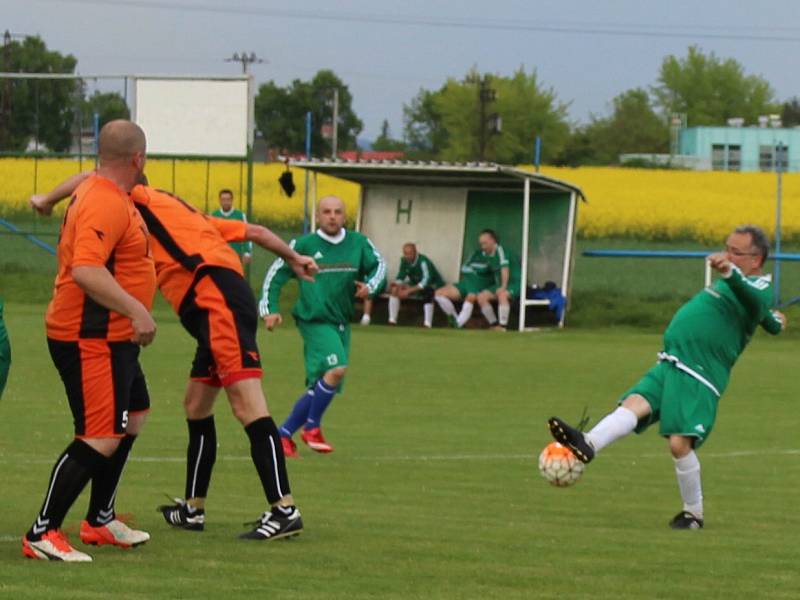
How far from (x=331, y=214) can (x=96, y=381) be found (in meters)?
6.26

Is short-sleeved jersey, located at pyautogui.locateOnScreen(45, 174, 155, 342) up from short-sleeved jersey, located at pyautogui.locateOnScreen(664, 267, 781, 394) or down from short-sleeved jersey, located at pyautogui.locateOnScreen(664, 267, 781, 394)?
up

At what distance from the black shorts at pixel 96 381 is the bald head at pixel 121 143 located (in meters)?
0.81

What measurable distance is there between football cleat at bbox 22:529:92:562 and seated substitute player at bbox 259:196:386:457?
6153mm

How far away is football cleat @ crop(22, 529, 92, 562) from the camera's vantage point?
7.88 metres

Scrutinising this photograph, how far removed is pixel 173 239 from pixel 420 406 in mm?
9019

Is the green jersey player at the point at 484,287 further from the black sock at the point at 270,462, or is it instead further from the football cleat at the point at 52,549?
the football cleat at the point at 52,549

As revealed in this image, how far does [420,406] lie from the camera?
1798 centimetres

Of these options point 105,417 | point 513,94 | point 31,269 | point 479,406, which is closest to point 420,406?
point 479,406

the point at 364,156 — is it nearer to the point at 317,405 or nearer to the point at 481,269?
the point at 481,269

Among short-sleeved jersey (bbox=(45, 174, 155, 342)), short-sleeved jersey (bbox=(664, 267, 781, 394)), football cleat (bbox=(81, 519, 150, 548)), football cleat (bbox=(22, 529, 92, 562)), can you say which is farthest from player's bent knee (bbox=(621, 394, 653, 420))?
football cleat (bbox=(22, 529, 92, 562))

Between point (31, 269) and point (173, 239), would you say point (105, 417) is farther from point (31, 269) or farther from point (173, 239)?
point (31, 269)

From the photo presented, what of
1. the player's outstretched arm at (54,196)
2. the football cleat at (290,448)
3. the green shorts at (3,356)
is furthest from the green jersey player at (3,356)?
the football cleat at (290,448)

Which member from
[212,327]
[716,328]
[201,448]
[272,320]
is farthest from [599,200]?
[212,327]

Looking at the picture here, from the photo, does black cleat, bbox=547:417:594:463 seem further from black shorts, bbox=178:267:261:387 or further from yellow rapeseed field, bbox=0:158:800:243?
yellow rapeseed field, bbox=0:158:800:243
